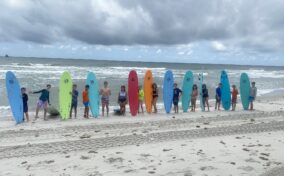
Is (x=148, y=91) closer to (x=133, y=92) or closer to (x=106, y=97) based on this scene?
(x=133, y=92)

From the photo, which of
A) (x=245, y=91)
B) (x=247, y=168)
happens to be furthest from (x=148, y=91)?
(x=247, y=168)

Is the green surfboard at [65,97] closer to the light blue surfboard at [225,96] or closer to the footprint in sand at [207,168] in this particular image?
the light blue surfboard at [225,96]

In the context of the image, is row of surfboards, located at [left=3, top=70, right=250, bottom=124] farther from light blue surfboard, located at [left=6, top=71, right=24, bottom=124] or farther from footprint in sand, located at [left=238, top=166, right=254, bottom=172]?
footprint in sand, located at [left=238, top=166, right=254, bottom=172]

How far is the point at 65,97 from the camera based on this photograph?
1080 cm

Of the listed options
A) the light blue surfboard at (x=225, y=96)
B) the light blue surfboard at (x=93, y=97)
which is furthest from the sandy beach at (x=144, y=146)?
the light blue surfboard at (x=225, y=96)

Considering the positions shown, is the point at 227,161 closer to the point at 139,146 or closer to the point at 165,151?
the point at 165,151

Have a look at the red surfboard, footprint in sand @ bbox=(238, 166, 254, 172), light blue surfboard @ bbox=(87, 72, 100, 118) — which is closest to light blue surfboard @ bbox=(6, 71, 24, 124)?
light blue surfboard @ bbox=(87, 72, 100, 118)

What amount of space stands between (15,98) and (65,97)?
1526mm

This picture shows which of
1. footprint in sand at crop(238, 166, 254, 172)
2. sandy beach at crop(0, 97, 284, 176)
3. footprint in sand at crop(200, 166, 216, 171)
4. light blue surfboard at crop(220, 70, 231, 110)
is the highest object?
light blue surfboard at crop(220, 70, 231, 110)

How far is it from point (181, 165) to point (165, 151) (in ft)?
2.93

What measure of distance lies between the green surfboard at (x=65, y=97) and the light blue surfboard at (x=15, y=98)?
4.01ft

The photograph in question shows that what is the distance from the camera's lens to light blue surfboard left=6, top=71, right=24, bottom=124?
9.95m

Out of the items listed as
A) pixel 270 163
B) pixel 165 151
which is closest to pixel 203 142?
pixel 165 151

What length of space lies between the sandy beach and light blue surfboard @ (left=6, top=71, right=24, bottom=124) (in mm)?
356
